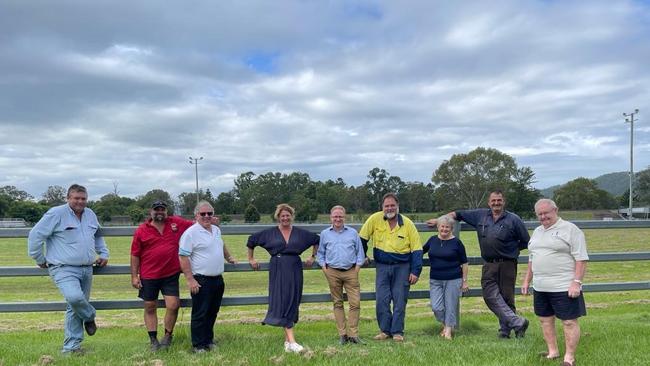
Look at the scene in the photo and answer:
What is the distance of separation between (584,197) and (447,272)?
113425 millimetres

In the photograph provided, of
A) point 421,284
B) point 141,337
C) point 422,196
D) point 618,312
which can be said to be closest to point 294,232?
point 141,337

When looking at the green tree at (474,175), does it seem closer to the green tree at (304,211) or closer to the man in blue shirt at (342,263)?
the green tree at (304,211)

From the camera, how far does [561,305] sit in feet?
18.2

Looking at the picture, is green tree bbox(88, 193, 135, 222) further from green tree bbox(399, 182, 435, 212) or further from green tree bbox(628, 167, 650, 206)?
green tree bbox(628, 167, 650, 206)

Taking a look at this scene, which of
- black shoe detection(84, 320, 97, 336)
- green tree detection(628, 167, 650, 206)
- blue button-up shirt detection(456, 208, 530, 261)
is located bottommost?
black shoe detection(84, 320, 97, 336)

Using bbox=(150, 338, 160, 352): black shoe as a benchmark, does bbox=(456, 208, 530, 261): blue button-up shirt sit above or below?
above

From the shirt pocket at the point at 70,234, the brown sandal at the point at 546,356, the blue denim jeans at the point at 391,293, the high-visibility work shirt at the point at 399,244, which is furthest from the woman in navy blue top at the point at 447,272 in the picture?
the shirt pocket at the point at 70,234

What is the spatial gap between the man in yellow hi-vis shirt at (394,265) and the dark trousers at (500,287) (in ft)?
3.01

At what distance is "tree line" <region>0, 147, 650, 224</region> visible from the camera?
3878 inches

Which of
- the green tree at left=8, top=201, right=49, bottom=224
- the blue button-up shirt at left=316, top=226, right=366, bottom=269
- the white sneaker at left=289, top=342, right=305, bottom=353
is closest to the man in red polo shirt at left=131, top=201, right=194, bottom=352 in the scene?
the white sneaker at left=289, top=342, right=305, bottom=353

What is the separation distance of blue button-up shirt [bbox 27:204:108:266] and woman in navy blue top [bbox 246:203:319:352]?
1.88 m

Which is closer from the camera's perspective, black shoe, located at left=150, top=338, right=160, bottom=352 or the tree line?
black shoe, located at left=150, top=338, right=160, bottom=352

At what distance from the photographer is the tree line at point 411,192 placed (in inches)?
3878

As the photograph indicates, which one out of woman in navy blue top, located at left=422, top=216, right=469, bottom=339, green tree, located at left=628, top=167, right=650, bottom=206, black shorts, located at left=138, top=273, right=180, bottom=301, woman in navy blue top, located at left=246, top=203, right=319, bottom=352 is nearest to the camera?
black shorts, located at left=138, top=273, right=180, bottom=301
